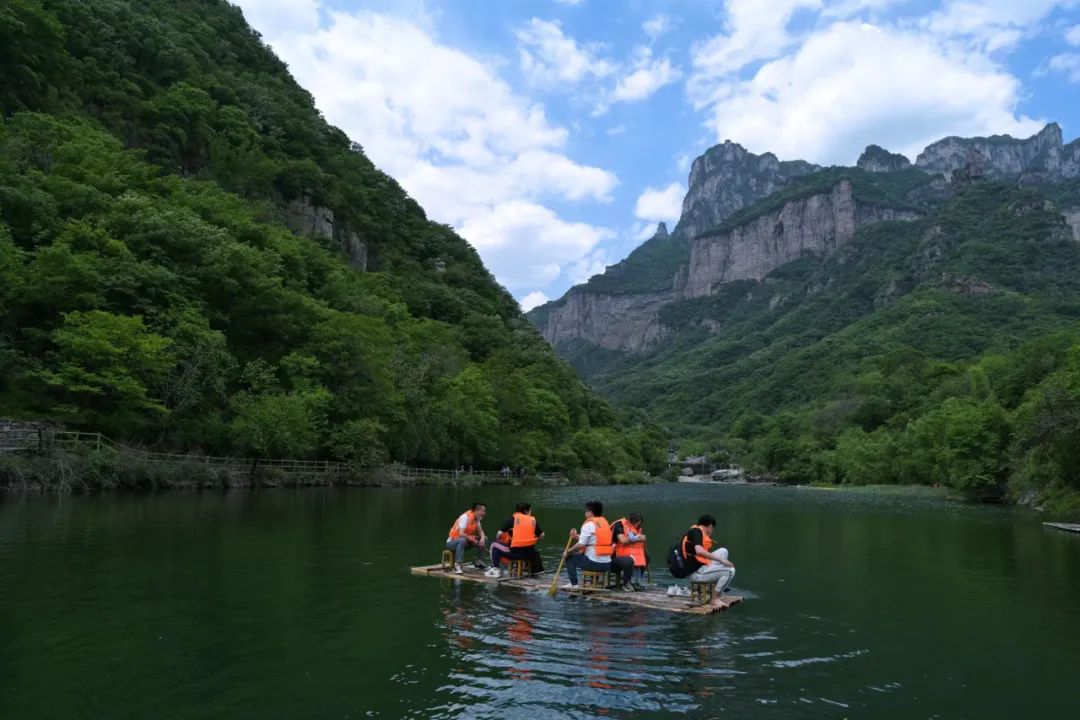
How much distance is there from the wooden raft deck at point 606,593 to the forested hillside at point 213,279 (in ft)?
78.5

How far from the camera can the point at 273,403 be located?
43656mm

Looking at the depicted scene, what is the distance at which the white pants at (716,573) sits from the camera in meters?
13.7

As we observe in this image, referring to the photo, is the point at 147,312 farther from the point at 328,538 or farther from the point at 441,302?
A: the point at 441,302

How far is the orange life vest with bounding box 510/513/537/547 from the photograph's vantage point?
1598 centimetres

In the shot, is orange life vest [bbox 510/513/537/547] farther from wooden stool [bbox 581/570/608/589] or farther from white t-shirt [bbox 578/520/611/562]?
wooden stool [bbox 581/570/608/589]

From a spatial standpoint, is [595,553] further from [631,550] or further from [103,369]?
[103,369]

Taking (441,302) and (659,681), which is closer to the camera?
(659,681)

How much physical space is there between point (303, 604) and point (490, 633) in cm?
339

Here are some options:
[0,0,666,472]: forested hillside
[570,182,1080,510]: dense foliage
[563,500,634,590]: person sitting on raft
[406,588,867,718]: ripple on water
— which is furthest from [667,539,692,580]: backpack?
[570,182,1080,510]: dense foliage

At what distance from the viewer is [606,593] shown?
46.5ft


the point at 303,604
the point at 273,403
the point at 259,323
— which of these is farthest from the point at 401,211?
the point at 303,604

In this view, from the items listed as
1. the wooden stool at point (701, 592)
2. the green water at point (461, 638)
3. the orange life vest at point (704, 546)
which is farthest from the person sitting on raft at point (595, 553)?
the wooden stool at point (701, 592)

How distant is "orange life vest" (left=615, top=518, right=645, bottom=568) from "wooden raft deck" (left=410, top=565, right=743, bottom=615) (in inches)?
23.2

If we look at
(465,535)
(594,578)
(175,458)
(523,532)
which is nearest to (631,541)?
(594,578)
